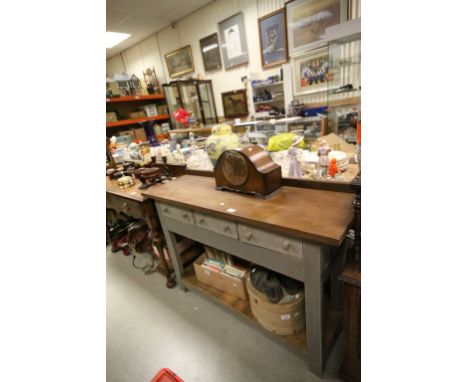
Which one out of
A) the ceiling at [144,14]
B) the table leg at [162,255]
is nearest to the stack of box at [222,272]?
the table leg at [162,255]

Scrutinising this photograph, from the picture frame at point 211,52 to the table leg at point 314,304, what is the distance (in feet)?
14.3

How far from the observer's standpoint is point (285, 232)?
857 mm

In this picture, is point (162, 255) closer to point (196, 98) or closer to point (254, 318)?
point (254, 318)

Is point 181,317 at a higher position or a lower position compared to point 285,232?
lower

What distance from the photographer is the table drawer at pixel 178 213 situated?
1.31 metres

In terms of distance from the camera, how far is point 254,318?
1356 millimetres

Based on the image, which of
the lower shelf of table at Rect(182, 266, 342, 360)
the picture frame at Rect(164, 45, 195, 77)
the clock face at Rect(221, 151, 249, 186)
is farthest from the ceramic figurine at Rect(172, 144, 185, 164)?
the picture frame at Rect(164, 45, 195, 77)

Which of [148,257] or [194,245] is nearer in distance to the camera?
[194,245]

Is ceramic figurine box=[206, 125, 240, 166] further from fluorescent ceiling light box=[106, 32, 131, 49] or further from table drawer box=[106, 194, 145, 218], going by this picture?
fluorescent ceiling light box=[106, 32, 131, 49]

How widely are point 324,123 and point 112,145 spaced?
8.72 ft

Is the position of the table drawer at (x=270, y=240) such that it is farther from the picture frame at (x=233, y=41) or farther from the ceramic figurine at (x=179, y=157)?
the picture frame at (x=233, y=41)
